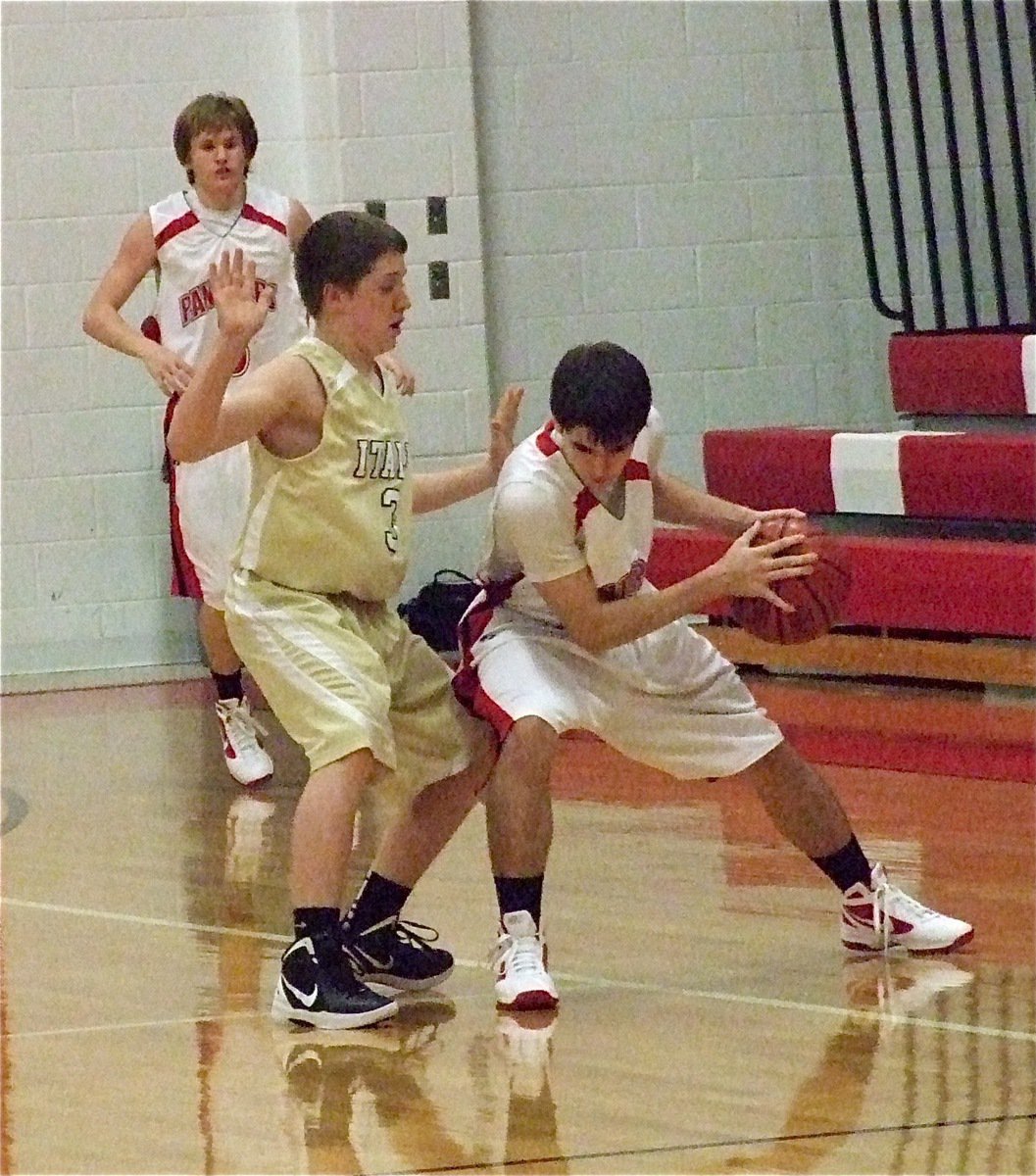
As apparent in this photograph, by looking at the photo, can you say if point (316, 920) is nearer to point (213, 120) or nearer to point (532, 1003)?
point (532, 1003)

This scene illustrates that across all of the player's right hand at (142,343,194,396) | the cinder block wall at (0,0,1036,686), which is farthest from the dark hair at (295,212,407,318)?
the cinder block wall at (0,0,1036,686)

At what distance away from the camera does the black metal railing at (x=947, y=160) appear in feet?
24.5

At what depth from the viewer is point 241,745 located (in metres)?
6.04

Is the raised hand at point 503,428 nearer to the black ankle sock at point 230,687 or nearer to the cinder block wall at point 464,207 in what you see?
the black ankle sock at point 230,687

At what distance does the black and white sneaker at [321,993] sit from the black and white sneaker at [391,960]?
0.73ft

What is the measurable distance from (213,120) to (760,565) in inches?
103

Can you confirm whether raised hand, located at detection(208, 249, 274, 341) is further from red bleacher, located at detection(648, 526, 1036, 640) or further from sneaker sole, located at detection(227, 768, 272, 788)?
red bleacher, located at detection(648, 526, 1036, 640)

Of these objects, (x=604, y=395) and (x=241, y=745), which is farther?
(x=241, y=745)

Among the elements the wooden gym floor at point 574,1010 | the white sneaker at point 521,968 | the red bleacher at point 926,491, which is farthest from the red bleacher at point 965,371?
the white sneaker at point 521,968

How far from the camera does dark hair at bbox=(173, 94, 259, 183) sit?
5.82 meters

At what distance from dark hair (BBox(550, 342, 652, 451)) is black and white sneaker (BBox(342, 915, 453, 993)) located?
898mm

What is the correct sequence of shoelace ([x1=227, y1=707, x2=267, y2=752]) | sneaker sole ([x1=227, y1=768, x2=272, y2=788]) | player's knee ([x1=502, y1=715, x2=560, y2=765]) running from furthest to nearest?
shoelace ([x1=227, y1=707, x2=267, y2=752]), sneaker sole ([x1=227, y1=768, x2=272, y2=788]), player's knee ([x1=502, y1=715, x2=560, y2=765])

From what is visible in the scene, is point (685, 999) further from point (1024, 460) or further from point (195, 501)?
point (1024, 460)

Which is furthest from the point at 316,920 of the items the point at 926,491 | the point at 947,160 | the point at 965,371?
the point at 947,160
